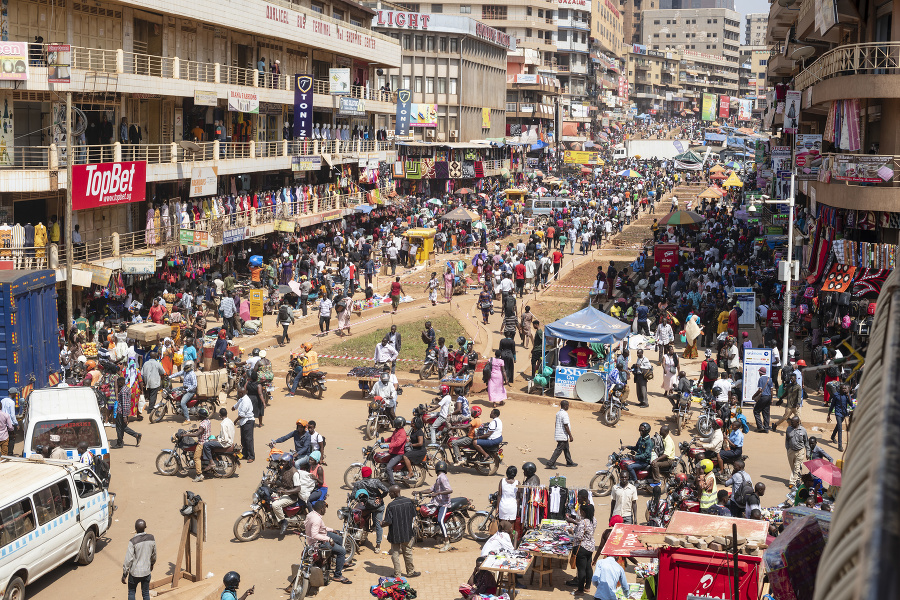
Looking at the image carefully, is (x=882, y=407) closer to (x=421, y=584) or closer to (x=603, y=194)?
(x=421, y=584)

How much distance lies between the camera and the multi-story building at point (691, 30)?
190m

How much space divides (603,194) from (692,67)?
4782 inches

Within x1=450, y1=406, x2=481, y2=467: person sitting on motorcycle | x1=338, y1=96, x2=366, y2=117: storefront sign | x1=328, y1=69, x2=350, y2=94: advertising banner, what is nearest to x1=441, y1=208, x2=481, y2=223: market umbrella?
x1=338, y1=96, x2=366, y2=117: storefront sign

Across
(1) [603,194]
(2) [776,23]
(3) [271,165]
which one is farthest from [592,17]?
(3) [271,165]

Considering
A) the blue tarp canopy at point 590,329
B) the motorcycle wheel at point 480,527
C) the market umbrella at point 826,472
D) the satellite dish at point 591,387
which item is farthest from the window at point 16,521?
the blue tarp canopy at point 590,329

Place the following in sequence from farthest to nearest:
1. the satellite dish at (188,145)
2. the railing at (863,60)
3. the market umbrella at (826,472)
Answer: the satellite dish at (188,145) → the railing at (863,60) → the market umbrella at (826,472)

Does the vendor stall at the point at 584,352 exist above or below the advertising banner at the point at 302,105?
below

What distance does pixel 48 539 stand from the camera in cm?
1268

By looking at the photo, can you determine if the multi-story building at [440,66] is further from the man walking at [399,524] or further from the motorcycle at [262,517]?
the man walking at [399,524]

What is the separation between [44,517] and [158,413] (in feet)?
27.3

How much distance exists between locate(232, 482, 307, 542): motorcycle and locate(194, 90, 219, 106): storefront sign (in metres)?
21.5

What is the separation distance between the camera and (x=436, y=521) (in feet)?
47.8

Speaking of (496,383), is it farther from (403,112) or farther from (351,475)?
(403,112)

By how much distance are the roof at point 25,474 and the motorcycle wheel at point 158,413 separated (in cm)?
709
